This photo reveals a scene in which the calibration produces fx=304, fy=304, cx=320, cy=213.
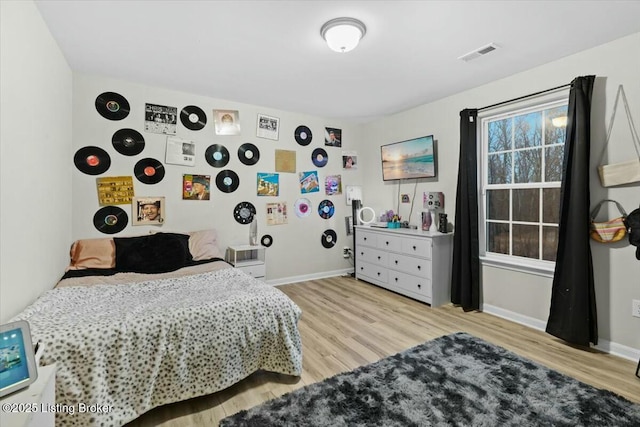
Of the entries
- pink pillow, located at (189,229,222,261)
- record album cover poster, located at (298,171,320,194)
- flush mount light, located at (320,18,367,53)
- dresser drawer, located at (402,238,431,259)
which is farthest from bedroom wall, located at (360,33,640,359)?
pink pillow, located at (189,229,222,261)

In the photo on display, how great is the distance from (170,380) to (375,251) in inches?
117

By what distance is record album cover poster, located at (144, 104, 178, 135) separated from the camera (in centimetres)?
338

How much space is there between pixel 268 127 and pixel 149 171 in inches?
62.2

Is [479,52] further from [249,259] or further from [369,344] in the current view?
[249,259]

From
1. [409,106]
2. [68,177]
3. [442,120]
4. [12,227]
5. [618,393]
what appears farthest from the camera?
[409,106]

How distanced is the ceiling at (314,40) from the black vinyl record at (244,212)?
139 centimetres

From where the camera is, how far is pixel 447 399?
1828mm

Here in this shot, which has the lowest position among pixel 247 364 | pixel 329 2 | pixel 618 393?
pixel 618 393

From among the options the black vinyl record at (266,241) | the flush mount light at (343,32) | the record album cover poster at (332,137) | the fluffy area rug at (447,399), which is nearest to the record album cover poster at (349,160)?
the record album cover poster at (332,137)

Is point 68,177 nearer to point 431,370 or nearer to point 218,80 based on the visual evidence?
point 218,80

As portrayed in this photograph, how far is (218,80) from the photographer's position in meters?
3.18

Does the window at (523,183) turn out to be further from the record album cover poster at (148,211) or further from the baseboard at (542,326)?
the record album cover poster at (148,211)

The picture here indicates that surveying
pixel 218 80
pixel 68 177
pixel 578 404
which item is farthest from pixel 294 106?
pixel 578 404

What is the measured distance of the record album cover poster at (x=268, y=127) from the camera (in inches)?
160
